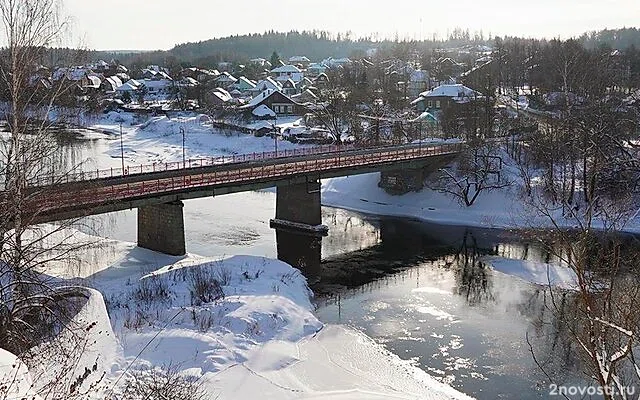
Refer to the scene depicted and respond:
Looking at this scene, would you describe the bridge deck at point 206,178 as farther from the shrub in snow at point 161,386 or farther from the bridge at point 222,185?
the shrub in snow at point 161,386

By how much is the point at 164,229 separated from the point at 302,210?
937 cm

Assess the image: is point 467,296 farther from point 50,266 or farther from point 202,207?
point 202,207

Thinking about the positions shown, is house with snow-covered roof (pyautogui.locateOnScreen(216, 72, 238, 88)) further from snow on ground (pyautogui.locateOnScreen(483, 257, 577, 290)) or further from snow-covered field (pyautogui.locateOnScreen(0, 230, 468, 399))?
snow-covered field (pyautogui.locateOnScreen(0, 230, 468, 399))

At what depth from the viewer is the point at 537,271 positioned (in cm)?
2734

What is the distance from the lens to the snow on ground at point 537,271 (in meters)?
25.3

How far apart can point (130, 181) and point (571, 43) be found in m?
62.1

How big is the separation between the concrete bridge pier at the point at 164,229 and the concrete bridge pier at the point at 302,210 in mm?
8437

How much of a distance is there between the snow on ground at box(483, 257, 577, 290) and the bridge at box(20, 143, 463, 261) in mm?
10365

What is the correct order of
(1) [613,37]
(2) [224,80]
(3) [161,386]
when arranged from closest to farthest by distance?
(3) [161,386]
(2) [224,80]
(1) [613,37]

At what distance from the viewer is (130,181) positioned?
102 feet

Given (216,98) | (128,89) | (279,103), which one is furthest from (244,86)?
(279,103)

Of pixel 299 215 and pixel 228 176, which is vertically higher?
pixel 228 176

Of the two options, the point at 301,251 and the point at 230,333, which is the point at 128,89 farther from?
the point at 230,333

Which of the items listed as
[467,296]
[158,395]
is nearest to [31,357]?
[158,395]
